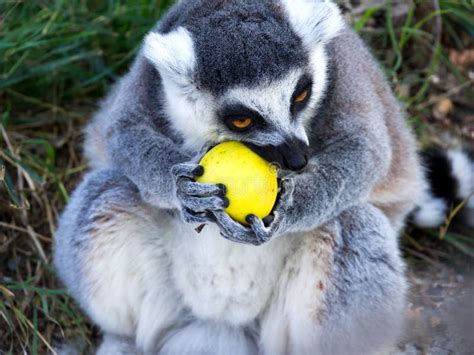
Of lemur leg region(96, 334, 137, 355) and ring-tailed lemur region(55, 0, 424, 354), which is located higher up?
ring-tailed lemur region(55, 0, 424, 354)

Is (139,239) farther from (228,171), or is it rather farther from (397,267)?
(397,267)

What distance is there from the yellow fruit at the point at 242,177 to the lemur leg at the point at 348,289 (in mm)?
595

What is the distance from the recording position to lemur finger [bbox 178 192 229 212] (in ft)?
12.5

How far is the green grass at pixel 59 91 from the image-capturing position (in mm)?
5348

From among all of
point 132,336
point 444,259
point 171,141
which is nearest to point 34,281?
point 132,336

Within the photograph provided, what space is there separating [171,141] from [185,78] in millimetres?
534

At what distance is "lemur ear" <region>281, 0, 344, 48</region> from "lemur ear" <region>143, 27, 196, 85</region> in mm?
557

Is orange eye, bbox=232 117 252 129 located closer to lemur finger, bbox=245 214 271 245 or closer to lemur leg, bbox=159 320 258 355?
lemur finger, bbox=245 214 271 245

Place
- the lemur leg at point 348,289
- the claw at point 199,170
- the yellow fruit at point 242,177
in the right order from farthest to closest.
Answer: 1. the lemur leg at point 348,289
2. the claw at point 199,170
3. the yellow fruit at point 242,177

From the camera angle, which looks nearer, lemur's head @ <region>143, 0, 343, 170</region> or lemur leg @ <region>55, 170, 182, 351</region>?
lemur's head @ <region>143, 0, 343, 170</region>

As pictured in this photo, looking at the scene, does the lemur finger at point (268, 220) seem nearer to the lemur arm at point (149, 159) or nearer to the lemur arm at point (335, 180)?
the lemur arm at point (335, 180)

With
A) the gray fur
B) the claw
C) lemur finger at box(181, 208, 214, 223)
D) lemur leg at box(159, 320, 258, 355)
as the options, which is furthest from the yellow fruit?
lemur leg at box(159, 320, 258, 355)

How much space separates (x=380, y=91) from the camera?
199 inches

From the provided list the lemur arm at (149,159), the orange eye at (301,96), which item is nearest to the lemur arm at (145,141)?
the lemur arm at (149,159)
